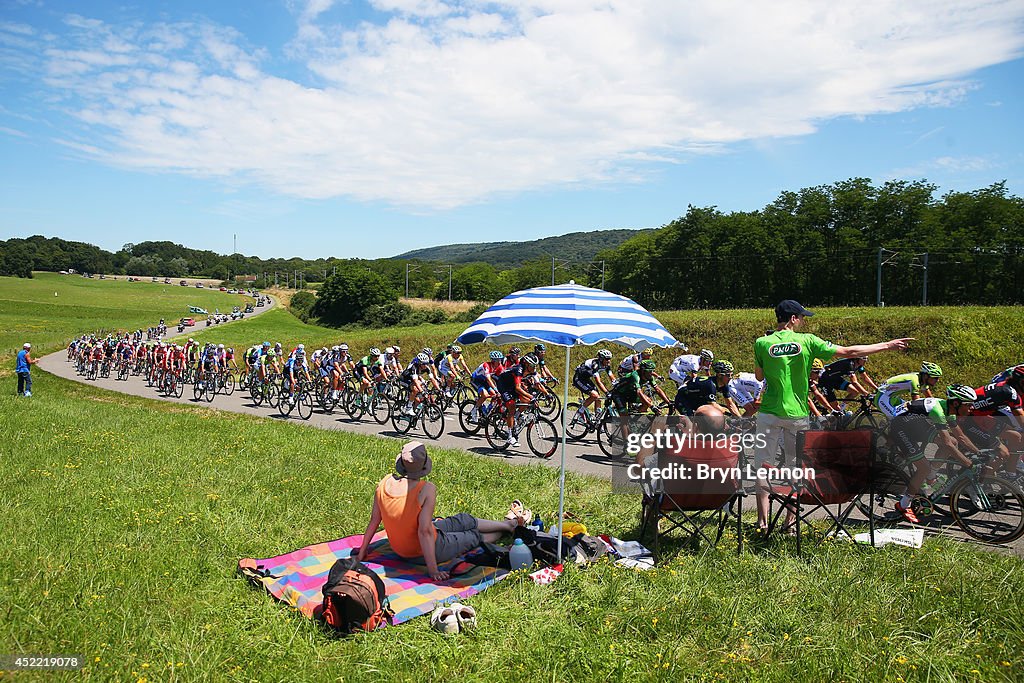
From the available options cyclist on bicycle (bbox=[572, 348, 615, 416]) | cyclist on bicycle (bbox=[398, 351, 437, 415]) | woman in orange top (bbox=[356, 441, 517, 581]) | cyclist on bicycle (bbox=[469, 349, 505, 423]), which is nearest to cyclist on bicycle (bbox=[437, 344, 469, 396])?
cyclist on bicycle (bbox=[398, 351, 437, 415])

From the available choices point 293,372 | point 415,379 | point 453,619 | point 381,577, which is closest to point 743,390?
point 381,577

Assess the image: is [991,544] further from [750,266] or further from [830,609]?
[750,266]

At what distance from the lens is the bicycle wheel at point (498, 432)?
13625mm

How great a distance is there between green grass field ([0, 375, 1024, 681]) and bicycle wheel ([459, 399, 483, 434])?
703 centimetres

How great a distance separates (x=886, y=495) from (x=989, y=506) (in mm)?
977

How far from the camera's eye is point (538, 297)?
6.37m

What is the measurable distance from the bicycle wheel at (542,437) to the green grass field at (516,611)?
178 inches

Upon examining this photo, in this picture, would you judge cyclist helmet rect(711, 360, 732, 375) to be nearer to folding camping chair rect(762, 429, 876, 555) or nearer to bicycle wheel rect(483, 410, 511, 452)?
folding camping chair rect(762, 429, 876, 555)

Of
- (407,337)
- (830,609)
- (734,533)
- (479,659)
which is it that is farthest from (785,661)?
(407,337)

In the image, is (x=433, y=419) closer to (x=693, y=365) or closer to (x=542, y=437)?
(x=542, y=437)

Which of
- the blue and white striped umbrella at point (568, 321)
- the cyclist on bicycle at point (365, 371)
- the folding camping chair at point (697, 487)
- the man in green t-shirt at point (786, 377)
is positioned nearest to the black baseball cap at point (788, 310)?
the man in green t-shirt at point (786, 377)

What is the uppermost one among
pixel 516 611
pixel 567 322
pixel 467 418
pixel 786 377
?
pixel 567 322

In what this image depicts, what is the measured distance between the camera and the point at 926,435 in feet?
25.3

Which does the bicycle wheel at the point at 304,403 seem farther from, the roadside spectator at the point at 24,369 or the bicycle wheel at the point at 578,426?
the roadside spectator at the point at 24,369
